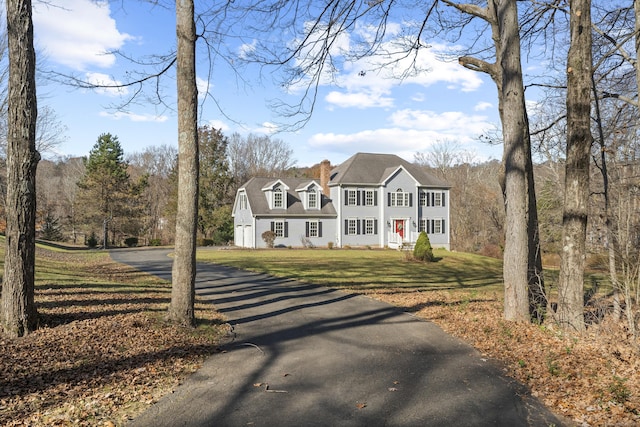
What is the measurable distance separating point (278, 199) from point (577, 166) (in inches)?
1197

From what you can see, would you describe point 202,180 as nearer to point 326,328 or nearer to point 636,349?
point 326,328

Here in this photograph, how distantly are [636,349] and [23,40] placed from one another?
33.6 feet

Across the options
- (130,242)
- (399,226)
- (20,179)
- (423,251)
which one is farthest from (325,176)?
(20,179)

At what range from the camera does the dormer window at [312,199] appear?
37.4 m

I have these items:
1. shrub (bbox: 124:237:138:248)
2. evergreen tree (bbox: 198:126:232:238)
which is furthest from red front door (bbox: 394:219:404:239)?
shrub (bbox: 124:237:138:248)

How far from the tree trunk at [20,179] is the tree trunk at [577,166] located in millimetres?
8622

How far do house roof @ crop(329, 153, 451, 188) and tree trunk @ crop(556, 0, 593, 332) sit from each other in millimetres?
29284

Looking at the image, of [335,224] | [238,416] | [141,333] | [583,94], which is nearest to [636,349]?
[583,94]

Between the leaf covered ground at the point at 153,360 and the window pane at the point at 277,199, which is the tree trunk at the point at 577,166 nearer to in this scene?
the leaf covered ground at the point at 153,360

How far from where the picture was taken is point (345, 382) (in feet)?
17.8

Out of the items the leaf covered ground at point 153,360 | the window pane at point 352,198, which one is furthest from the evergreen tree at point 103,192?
the leaf covered ground at point 153,360

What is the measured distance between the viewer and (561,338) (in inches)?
284

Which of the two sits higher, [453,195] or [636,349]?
[453,195]

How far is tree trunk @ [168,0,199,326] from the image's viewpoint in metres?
7.68
